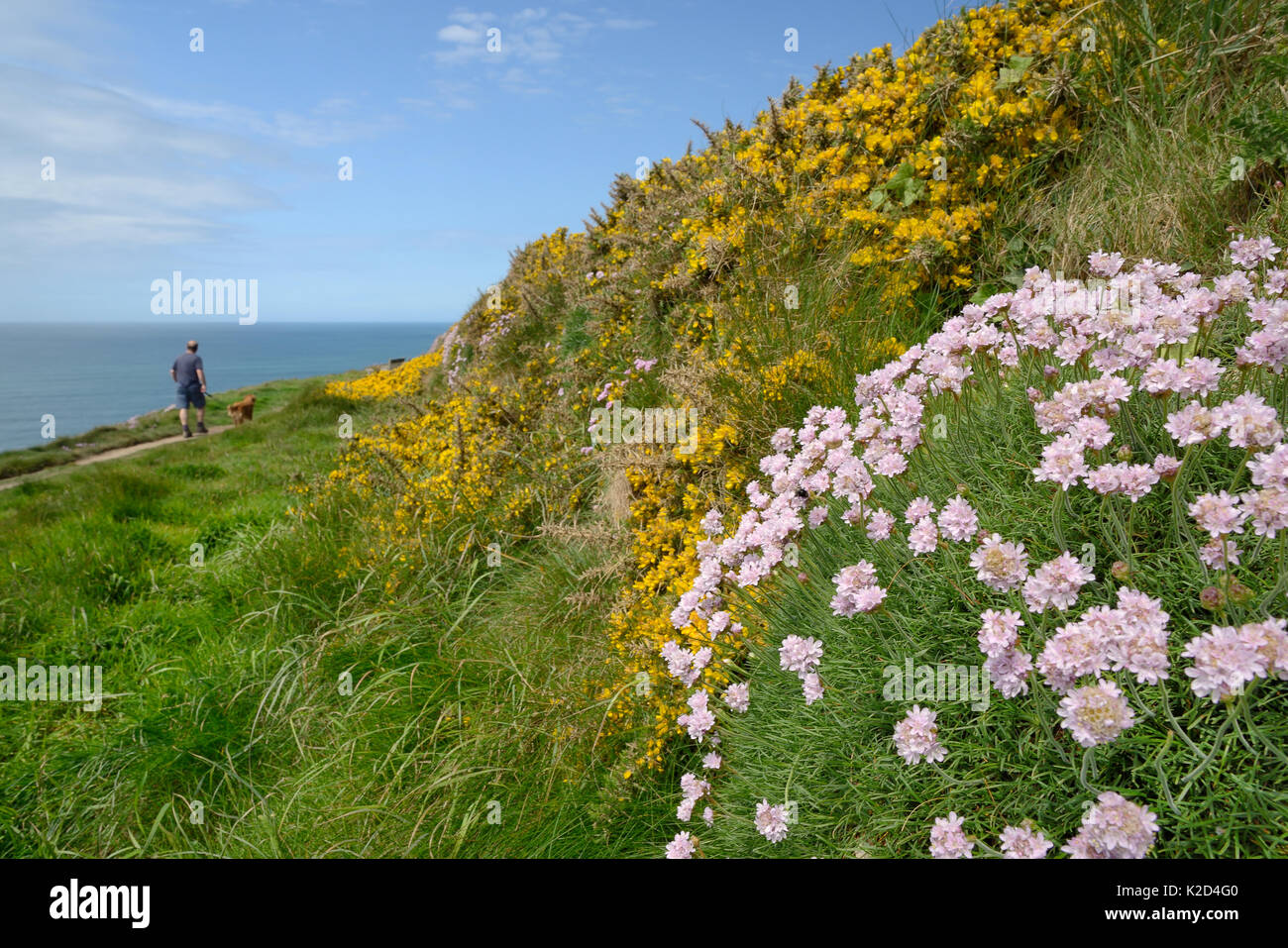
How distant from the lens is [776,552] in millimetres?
2537

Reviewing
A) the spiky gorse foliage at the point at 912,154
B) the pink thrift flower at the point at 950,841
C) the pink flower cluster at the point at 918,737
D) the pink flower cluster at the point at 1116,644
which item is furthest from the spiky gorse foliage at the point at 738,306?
the pink flower cluster at the point at 1116,644

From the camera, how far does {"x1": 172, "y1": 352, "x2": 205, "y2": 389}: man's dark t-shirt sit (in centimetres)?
1764

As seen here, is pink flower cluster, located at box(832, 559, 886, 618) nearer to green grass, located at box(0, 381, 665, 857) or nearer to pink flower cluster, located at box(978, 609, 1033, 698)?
pink flower cluster, located at box(978, 609, 1033, 698)

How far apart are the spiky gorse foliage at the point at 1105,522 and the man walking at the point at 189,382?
19.4m

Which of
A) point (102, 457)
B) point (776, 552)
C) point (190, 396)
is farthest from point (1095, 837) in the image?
point (190, 396)

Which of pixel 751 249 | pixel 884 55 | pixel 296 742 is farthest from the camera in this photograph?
pixel 884 55

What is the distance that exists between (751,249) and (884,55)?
2.60 meters

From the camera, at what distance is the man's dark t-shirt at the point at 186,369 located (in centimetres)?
1764

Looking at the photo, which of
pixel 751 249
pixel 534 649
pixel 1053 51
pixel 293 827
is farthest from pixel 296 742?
pixel 1053 51

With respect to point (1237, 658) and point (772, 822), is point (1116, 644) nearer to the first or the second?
point (1237, 658)

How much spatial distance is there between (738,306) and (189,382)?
18.5m

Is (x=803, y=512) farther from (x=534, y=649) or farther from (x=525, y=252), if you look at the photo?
(x=525, y=252)

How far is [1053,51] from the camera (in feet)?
15.8

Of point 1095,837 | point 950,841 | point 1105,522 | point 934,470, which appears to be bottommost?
point 950,841
